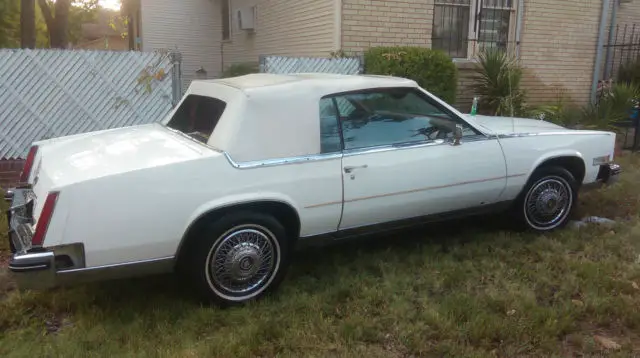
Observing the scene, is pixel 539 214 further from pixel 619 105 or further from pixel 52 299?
pixel 619 105

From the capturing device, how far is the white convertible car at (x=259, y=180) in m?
3.16

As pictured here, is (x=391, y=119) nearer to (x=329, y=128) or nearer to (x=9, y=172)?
(x=329, y=128)

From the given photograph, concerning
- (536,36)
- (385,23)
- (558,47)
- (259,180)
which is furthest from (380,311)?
(558,47)

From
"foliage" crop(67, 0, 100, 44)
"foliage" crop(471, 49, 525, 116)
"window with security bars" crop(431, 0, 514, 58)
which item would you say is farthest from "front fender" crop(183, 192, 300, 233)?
"foliage" crop(67, 0, 100, 44)

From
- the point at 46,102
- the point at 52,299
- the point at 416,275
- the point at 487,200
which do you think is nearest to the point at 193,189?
the point at 52,299

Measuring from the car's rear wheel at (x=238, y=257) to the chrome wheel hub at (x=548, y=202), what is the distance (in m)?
2.41

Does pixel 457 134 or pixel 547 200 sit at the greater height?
pixel 457 134

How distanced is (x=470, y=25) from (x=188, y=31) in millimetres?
9122

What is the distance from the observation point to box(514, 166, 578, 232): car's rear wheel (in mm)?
4840

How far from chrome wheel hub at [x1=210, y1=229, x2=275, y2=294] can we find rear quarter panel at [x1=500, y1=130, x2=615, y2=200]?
2.22 m

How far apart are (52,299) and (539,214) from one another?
4.01 meters

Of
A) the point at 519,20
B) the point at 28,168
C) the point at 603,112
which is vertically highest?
the point at 519,20

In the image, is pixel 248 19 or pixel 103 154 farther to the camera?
pixel 248 19

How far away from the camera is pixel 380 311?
356 cm
